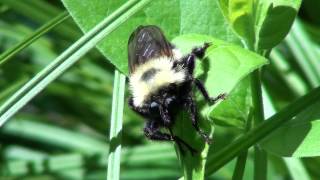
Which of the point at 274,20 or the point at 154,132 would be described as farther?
the point at 154,132

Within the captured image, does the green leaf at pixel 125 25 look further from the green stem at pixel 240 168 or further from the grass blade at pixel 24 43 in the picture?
the green stem at pixel 240 168

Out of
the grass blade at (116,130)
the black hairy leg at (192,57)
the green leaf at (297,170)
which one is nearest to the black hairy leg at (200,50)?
the black hairy leg at (192,57)

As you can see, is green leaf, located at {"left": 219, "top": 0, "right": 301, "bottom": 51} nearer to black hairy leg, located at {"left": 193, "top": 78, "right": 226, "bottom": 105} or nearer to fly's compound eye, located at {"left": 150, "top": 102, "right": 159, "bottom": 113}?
black hairy leg, located at {"left": 193, "top": 78, "right": 226, "bottom": 105}

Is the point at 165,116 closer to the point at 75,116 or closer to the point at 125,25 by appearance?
the point at 125,25

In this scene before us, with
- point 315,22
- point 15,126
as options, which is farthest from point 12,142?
point 315,22

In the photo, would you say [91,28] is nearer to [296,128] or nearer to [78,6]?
[78,6]

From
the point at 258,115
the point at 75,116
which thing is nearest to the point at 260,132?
the point at 258,115
